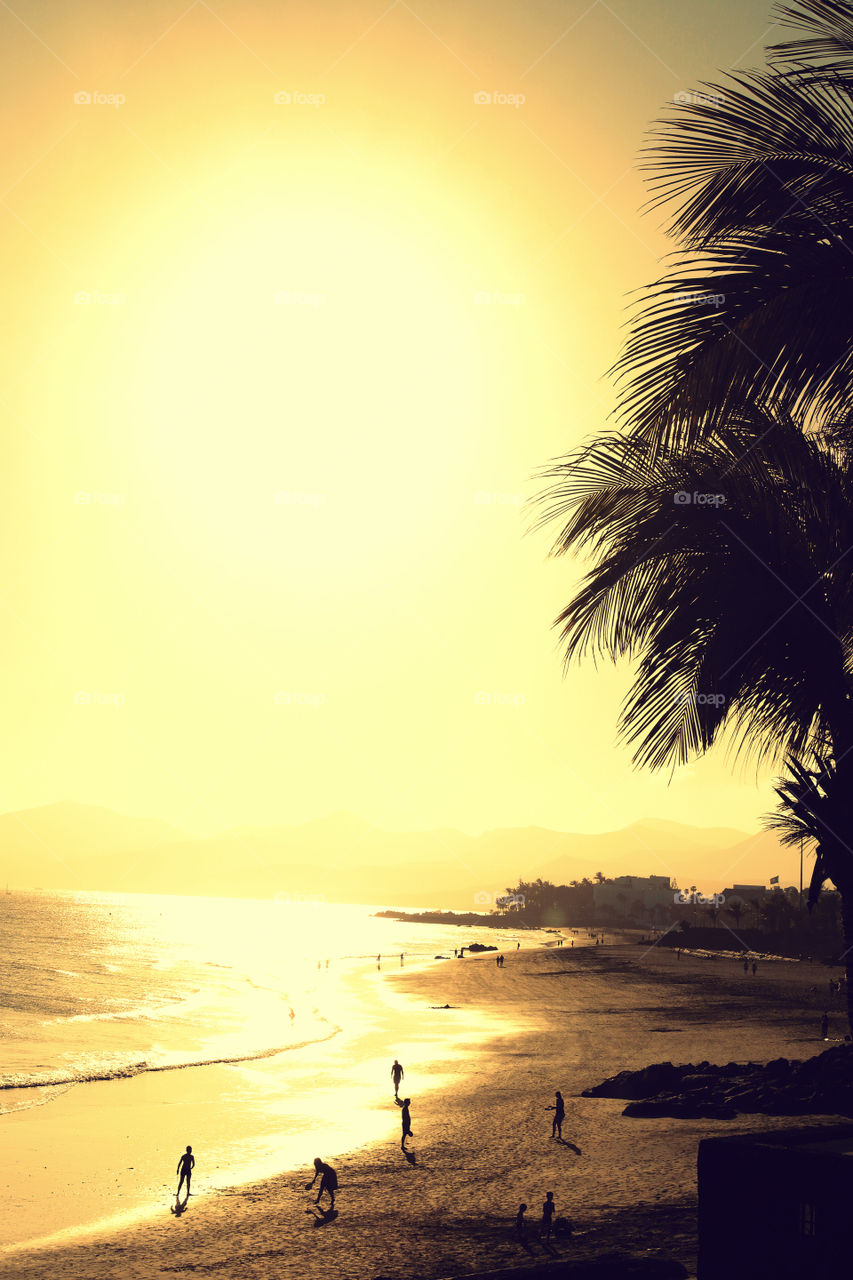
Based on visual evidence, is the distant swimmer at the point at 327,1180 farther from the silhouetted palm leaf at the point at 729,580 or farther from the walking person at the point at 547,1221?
the silhouetted palm leaf at the point at 729,580

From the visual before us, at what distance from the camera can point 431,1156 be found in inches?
880

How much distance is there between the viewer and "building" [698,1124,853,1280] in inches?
231

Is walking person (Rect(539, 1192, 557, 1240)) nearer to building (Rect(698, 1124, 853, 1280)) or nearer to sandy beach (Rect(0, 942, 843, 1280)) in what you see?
sandy beach (Rect(0, 942, 843, 1280))

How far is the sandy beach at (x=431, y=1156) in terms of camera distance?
15672mm

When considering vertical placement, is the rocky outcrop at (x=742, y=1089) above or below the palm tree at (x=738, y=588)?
below

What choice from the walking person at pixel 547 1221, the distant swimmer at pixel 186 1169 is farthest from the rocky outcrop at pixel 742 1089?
the distant swimmer at pixel 186 1169

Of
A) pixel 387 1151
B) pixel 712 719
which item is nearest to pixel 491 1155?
pixel 387 1151

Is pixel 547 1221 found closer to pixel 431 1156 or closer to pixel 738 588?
pixel 431 1156

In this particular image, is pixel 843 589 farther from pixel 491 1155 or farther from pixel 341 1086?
pixel 341 1086

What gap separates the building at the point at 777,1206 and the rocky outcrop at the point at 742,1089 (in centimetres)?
1086

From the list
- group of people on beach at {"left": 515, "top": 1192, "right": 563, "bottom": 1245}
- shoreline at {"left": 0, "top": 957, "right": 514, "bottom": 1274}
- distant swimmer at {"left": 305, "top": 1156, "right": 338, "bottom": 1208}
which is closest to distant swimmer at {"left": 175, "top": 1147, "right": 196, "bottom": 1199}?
shoreline at {"left": 0, "top": 957, "right": 514, "bottom": 1274}

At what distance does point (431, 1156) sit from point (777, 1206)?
18410mm

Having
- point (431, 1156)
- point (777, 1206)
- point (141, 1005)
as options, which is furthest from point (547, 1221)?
point (141, 1005)

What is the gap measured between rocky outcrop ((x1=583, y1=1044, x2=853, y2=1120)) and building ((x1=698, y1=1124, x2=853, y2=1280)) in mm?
10857
